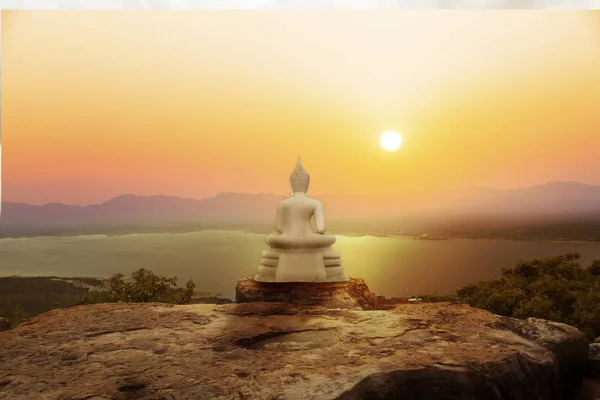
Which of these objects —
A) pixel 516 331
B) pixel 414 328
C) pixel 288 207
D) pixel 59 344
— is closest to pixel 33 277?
pixel 288 207

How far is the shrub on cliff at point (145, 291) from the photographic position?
17.4ft

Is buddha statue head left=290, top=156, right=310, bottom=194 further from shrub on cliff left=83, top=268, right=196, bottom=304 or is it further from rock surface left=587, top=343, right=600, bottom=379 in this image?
rock surface left=587, top=343, right=600, bottom=379

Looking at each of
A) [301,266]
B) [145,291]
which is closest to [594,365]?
[301,266]

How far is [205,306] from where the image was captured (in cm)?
319

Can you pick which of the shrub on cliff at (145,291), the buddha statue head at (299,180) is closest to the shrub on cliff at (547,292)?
the buddha statue head at (299,180)

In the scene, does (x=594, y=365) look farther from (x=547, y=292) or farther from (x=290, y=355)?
(x=547, y=292)

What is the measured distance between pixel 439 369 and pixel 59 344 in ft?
6.02

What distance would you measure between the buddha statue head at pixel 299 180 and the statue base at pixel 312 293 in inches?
39.5

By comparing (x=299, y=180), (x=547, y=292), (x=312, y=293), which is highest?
(x=299, y=180)

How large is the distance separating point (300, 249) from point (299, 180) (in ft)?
2.37

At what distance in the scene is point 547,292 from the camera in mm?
5102

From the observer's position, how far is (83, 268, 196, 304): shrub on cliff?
209 inches

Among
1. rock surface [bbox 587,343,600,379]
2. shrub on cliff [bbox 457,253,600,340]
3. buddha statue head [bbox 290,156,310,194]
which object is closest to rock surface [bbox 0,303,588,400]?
rock surface [bbox 587,343,600,379]

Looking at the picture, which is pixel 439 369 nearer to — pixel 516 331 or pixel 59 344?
pixel 516 331
